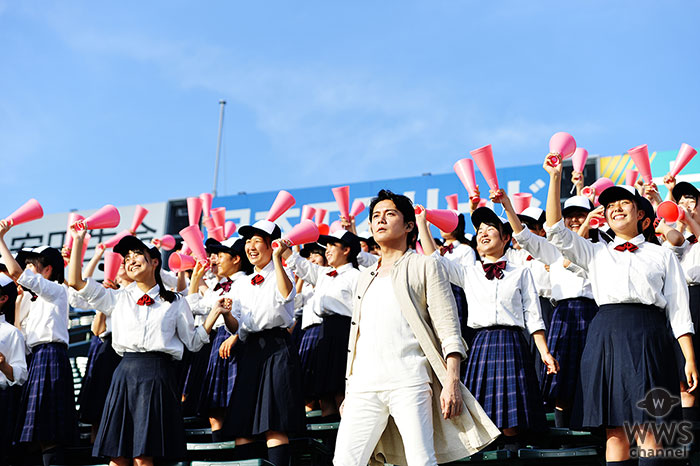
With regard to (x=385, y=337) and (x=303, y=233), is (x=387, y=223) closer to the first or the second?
(x=385, y=337)

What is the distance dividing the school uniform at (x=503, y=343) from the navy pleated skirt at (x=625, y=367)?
0.83 meters

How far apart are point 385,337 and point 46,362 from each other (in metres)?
3.65

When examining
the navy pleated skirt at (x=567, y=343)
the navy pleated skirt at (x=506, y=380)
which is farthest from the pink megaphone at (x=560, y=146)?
the navy pleated skirt at (x=567, y=343)

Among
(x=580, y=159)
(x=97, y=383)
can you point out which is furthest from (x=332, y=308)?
(x=580, y=159)

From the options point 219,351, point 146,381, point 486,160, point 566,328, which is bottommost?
point 146,381

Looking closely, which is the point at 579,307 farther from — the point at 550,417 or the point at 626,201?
the point at 626,201

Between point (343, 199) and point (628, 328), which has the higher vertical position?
point (343, 199)

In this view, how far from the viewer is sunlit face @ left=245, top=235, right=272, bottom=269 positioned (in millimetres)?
6016

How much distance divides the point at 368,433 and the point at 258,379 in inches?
84.8

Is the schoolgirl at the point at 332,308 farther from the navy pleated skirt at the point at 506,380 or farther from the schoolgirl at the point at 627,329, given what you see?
the schoolgirl at the point at 627,329

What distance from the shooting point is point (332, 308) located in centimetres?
669

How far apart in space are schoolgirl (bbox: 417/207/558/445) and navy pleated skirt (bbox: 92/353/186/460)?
2.02m

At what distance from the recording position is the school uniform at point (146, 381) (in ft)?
16.4

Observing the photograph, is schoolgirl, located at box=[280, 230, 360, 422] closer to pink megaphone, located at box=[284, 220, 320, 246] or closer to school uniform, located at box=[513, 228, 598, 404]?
pink megaphone, located at box=[284, 220, 320, 246]
